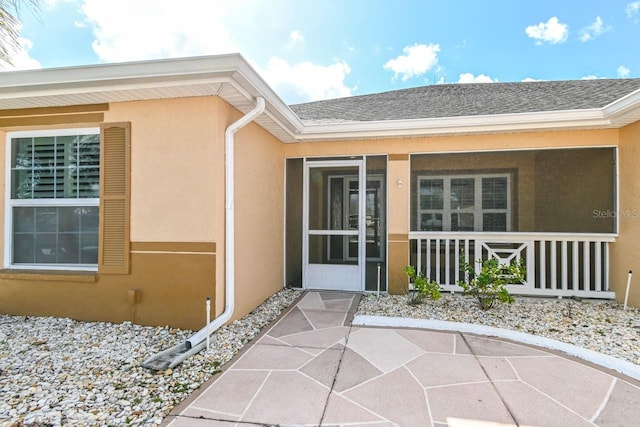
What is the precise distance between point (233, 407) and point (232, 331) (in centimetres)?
152

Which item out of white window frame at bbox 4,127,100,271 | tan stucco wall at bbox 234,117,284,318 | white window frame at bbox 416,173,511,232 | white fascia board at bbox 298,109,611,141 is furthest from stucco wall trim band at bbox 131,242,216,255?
white window frame at bbox 416,173,511,232

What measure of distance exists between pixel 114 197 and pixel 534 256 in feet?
21.4

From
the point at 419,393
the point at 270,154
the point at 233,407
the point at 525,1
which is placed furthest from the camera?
the point at 525,1

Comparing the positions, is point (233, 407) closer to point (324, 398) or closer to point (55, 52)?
point (324, 398)

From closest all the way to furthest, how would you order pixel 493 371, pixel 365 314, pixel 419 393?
pixel 419 393 → pixel 493 371 → pixel 365 314

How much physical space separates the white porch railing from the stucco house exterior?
0.10 ft

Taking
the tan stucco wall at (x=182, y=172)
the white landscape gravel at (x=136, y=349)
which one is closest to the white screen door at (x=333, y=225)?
the white landscape gravel at (x=136, y=349)

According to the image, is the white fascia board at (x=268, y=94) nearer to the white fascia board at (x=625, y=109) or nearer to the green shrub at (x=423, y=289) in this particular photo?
the green shrub at (x=423, y=289)

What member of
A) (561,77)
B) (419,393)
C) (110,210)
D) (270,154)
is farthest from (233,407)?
(561,77)

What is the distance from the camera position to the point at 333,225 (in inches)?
230

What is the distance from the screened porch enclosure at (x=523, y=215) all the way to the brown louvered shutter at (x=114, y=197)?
4482 mm

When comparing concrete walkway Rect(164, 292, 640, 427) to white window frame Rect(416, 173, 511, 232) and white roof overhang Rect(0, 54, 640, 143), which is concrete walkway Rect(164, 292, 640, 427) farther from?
white roof overhang Rect(0, 54, 640, 143)

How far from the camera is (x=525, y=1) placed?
717cm

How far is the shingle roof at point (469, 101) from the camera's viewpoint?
566cm
